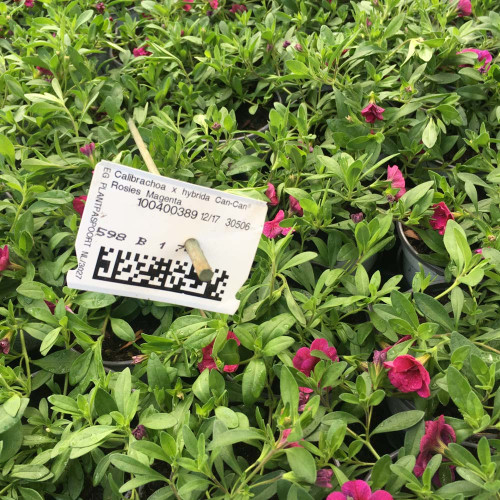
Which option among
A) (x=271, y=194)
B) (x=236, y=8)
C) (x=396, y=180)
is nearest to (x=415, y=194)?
(x=396, y=180)

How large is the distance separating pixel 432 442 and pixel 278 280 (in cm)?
42

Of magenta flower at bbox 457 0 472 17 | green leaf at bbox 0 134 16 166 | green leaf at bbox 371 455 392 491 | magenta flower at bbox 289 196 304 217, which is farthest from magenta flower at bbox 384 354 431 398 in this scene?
magenta flower at bbox 457 0 472 17

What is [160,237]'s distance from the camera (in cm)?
82

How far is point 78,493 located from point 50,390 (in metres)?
0.27

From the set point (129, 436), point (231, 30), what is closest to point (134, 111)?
point (231, 30)

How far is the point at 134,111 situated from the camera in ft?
4.70

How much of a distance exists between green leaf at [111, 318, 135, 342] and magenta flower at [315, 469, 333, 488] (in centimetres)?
46

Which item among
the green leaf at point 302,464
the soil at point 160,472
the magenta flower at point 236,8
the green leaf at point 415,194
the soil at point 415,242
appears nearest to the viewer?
the green leaf at point 302,464

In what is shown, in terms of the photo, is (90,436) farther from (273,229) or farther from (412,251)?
(412,251)

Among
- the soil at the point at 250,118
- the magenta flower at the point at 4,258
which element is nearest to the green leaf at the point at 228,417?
the magenta flower at the point at 4,258

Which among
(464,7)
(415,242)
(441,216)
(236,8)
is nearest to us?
(441,216)

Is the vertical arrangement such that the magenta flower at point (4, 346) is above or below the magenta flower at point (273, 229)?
below

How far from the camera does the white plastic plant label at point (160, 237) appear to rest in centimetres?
78

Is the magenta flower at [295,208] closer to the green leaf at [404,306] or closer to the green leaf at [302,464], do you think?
the green leaf at [404,306]
